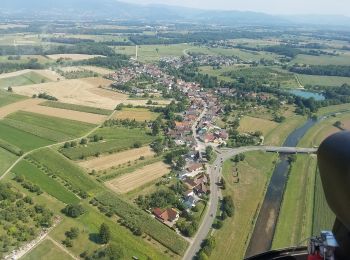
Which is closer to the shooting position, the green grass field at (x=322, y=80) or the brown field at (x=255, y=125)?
the brown field at (x=255, y=125)

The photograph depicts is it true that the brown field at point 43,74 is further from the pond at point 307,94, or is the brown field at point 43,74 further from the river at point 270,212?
the river at point 270,212

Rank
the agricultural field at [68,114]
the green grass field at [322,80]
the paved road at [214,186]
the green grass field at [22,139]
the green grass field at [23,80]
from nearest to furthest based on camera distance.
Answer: the paved road at [214,186]
the green grass field at [22,139]
the agricultural field at [68,114]
the green grass field at [23,80]
the green grass field at [322,80]

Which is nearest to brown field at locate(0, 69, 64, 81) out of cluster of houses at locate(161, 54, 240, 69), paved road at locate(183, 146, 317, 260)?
cluster of houses at locate(161, 54, 240, 69)

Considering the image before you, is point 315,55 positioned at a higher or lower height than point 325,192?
lower

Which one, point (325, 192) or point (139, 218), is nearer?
point (325, 192)

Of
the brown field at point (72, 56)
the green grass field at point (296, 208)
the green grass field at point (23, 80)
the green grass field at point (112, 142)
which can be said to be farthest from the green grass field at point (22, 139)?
the brown field at point (72, 56)

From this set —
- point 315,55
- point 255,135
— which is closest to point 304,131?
point 255,135

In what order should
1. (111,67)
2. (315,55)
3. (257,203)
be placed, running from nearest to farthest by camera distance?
1. (257,203)
2. (111,67)
3. (315,55)

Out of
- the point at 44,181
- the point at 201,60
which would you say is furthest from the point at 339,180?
the point at 201,60

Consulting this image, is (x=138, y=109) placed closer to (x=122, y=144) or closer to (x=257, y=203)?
(x=122, y=144)
